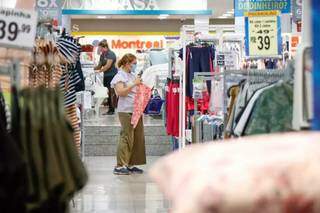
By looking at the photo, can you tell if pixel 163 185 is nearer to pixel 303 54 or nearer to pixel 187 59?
pixel 303 54

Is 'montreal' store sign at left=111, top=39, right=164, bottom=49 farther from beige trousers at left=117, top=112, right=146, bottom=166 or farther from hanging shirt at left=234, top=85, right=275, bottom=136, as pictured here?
hanging shirt at left=234, top=85, right=275, bottom=136

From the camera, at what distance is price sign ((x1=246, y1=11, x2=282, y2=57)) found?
6.35 m

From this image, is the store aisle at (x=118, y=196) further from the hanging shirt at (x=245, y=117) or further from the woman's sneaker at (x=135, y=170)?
the hanging shirt at (x=245, y=117)

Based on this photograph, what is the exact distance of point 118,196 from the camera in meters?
7.85

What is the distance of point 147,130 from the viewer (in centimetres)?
1230

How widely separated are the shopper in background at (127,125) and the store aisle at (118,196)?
324mm

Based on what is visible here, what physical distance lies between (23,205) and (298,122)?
1270 mm

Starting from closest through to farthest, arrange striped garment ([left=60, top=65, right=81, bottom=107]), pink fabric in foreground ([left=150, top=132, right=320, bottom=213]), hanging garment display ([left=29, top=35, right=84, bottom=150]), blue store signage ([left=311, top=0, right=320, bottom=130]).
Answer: pink fabric in foreground ([left=150, top=132, right=320, bottom=213]) < blue store signage ([left=311, top=0, right=320, bottom=130]) < hanging garment display ([left=29, top=35, right=84, bottom=150]) < striped garment ([left=60, top=65, right=81, bottom=107])

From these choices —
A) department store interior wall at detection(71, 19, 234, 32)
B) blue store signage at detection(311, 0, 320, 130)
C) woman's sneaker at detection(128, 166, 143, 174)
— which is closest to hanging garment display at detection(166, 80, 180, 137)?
woman's sneaker at detection(128, 166, 143, 174)

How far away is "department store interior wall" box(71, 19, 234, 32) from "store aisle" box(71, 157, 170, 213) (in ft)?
45.0

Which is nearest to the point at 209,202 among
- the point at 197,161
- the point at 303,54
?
the point at 197,161

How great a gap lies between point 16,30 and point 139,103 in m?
5.72

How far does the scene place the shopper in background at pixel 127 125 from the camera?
9.46 meters

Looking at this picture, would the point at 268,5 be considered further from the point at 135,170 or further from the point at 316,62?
the point at 316,62
